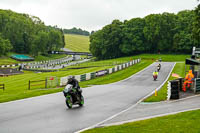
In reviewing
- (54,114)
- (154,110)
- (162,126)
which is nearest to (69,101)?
(54,114)

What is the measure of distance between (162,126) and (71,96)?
6197mm

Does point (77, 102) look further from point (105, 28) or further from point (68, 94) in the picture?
point (105, 28)

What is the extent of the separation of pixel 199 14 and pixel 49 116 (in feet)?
94.3

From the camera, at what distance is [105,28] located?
98.6 meters

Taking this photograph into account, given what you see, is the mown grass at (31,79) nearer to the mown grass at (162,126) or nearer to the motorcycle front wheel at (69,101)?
the motorcycle front wheel at (69,101)

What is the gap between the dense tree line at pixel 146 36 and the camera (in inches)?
3489

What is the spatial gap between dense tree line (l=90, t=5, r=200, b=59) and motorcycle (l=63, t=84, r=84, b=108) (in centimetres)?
7619

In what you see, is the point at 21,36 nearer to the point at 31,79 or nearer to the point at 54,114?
the point at 31,79

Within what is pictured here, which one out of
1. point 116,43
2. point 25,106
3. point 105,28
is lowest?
point 25,106

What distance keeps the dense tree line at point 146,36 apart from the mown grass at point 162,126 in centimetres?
7833

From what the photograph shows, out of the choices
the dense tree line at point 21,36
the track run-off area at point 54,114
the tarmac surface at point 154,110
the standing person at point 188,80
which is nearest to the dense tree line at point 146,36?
the dense tree line at point 21,36

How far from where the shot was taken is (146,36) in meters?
94.3

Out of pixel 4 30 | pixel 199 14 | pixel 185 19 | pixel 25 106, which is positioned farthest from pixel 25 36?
pixel 25 106

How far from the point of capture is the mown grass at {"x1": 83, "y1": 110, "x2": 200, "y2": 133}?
361 inches
